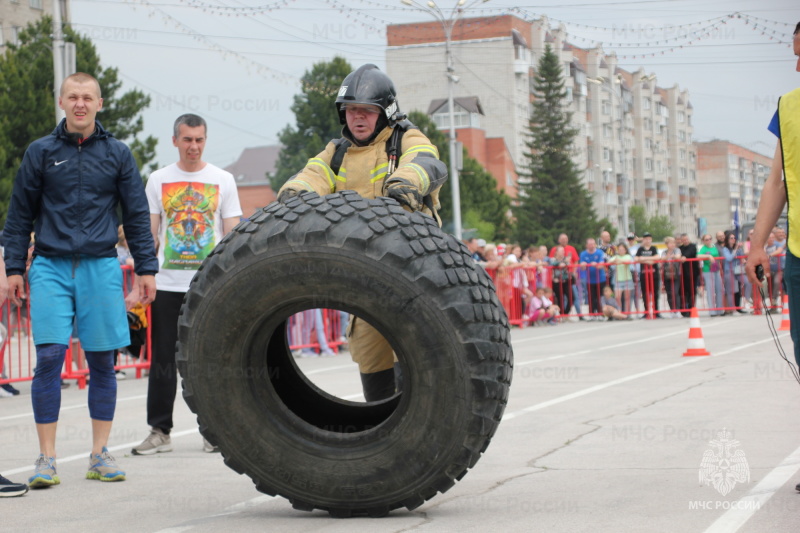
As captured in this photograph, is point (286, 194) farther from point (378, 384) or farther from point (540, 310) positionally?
point (540, 310)

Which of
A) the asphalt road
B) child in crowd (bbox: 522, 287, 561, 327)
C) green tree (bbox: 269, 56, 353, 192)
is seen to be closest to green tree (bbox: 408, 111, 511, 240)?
green tree (bbox: 269, 56, 353, 192)

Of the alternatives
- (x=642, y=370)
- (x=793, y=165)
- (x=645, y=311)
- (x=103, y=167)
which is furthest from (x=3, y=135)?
(x=793, y=165)

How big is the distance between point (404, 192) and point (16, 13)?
220ft

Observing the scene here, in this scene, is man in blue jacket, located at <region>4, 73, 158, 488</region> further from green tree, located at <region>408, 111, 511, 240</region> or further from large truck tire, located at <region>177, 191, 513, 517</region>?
green tree, located at <region>408, 111, 511, 240</region>

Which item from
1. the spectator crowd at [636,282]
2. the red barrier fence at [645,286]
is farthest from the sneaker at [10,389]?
the red barrier fence at [645,286]

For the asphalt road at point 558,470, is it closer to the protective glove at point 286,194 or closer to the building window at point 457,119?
the protective glove at point 286,194

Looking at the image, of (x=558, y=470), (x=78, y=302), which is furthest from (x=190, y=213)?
(x=558, y=470)

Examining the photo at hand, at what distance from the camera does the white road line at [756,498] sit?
14.5 feet

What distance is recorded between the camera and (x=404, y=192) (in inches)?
191

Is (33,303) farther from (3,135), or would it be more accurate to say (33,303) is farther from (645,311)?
(3,135)

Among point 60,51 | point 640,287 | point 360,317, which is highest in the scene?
point 60,51

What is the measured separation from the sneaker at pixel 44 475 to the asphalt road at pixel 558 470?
0.09 metres

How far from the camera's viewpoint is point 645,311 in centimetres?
2359

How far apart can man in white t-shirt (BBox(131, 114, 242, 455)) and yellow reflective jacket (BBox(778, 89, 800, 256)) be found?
3.65m
